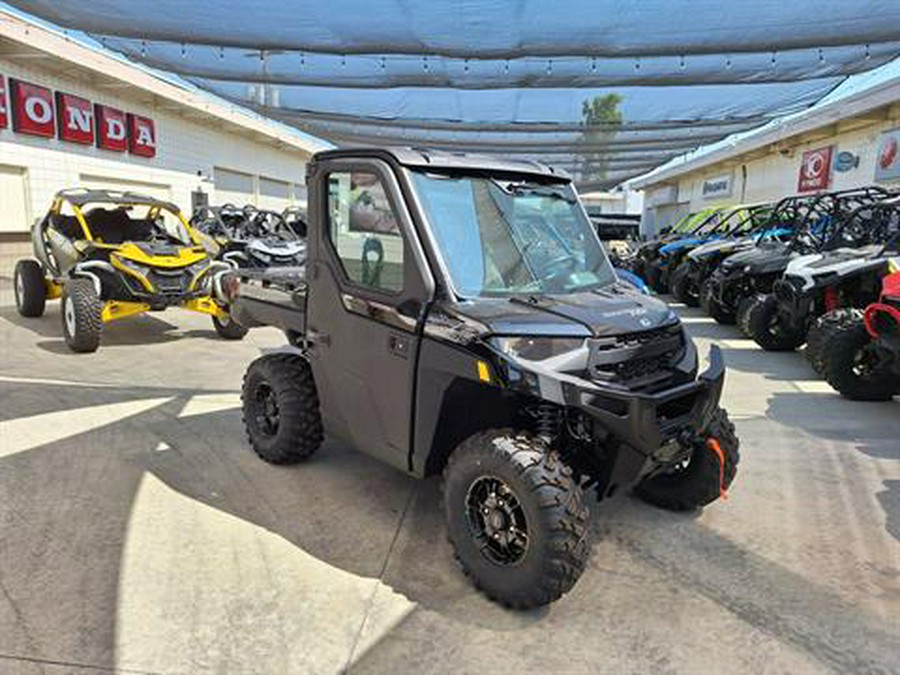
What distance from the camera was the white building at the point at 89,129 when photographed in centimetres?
1385

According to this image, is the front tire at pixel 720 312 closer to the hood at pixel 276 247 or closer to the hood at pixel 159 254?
the hood at pixel 276 247

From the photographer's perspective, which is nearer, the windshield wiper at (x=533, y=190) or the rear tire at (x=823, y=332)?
the windshield wiper at (x=533, y=190)

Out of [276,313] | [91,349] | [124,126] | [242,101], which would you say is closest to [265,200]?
[124,126]

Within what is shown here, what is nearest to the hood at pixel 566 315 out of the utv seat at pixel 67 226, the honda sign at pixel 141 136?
the utv seat at pixel 67 226

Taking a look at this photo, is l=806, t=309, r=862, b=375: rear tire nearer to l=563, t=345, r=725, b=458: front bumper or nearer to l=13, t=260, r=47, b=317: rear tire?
l=563, t=345, r=725, b=458: front bumper

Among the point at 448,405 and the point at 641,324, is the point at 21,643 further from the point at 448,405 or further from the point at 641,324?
the point at 641,324

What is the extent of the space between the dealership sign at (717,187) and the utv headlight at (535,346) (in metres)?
23.8

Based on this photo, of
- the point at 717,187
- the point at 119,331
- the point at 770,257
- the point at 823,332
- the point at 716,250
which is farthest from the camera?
the point at 717,187

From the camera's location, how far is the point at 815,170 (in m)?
17.1

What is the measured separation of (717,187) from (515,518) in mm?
25141

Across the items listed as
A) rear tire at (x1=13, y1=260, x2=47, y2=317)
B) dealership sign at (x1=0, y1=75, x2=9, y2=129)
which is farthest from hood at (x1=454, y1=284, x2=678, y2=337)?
dealership sign at (x1=0, y1=75, x2=9, y2=129)

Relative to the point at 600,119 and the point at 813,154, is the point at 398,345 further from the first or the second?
the point at 813,154

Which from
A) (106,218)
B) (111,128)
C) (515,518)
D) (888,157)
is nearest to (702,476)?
(515,518)

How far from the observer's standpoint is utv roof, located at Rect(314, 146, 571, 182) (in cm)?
306
